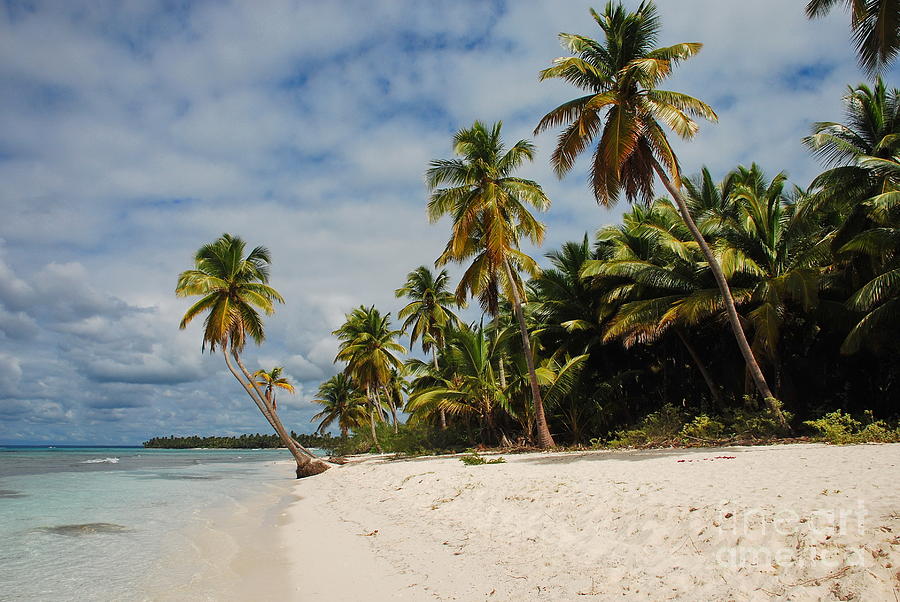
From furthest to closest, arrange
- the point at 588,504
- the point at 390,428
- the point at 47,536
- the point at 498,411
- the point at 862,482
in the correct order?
1. the point at 390,428
2. the point at 498,411
3. the point at 47,536
4. the point at 588,504
5. the point at 862,482

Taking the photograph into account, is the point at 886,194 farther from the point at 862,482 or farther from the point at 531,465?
the point at 531,465

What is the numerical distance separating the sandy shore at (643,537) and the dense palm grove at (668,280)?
20.2 feet

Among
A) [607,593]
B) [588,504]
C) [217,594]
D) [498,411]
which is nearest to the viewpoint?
[607,593]

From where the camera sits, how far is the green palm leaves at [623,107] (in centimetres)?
1302

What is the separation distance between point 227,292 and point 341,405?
96.7 feet

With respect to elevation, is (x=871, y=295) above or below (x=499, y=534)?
above

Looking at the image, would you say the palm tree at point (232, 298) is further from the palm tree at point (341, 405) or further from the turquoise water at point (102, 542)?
the palm tree at point (341, 405)

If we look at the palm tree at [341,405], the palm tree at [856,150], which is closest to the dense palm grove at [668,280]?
the palm tree at [856,150]

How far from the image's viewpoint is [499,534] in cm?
669

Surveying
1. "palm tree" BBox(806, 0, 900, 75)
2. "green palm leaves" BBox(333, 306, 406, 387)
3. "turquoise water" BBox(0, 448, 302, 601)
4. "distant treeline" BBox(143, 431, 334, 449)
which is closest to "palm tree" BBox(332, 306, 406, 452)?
"green palm leaves" BBox(333, 306, 406, 387)

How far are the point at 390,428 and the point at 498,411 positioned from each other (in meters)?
15.1

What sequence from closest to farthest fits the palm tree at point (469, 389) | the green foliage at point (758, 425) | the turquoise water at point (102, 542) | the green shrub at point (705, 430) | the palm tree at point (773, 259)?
the turquoise water at point (102, 542) → the green foliage at point (758, 425) → the green shrub at point (705, 430) → the palm tree at point (773, 259) → the palm tree at point (469, 389)

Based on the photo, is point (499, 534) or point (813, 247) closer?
point (499, 534)

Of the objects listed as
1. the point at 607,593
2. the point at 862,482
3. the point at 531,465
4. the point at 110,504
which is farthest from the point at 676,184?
the point at 110,504
